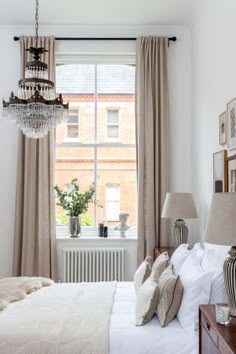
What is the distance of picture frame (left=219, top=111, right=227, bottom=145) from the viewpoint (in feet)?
10.9

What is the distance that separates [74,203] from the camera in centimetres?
498

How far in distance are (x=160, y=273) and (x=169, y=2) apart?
3.10 meters

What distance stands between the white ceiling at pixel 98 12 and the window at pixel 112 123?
1.15 meters

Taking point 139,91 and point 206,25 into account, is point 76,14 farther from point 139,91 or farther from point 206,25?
point 206,25

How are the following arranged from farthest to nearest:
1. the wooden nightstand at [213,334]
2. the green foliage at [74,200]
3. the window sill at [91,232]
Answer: the window sill at [91,232]
the green foliage at [74,200]
the wooden nightstand at [213,334]

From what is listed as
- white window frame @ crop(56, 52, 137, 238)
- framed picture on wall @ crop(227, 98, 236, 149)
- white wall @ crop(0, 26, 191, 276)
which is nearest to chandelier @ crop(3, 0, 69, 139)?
framed picture on wall @ crop(227, 98, 236, 149)

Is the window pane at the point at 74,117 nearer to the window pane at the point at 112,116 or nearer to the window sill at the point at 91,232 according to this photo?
A: the window pane at the point at 112,116

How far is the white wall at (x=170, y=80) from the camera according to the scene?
506 cm

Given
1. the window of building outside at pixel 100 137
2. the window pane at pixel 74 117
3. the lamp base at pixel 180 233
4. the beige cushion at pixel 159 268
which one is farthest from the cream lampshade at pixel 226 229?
the window pane at pixel 74 117

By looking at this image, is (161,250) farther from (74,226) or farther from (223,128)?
(223,128)

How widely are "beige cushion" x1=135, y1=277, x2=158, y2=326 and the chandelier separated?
1.55 meters

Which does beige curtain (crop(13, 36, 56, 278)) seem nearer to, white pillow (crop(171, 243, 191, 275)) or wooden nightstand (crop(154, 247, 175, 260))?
wooden nightstand (crop(154, 247, 175, 260))

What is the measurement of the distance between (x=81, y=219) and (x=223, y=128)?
2538 mm

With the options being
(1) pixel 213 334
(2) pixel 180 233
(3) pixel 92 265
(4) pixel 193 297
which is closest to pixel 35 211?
(3) pixel 92 265
